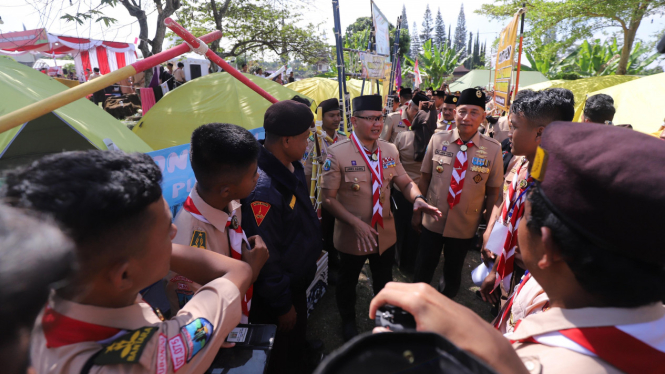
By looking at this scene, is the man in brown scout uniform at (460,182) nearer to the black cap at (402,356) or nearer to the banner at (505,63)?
the banner at (505,63)

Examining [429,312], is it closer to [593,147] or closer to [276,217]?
[593,147]

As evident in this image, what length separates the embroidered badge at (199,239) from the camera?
1529mm

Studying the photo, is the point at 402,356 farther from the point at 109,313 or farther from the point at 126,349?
the point at 109,313

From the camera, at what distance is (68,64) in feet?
99.3

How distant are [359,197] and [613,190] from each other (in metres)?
2.21

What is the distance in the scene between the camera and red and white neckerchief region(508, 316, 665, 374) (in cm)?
73

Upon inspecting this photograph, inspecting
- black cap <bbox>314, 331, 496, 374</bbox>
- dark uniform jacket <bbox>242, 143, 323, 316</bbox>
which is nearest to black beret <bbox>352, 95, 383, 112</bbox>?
dark uniform jacket <bbox>242, 143, 323, 316</bbox>

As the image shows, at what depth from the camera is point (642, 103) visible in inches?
279

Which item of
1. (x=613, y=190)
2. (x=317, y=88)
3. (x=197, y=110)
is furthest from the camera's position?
(x=317, y=88)

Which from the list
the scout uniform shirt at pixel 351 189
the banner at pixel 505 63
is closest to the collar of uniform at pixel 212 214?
the scout uniform shirt at pixel 351 189

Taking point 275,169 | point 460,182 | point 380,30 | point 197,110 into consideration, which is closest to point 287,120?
point 275,169

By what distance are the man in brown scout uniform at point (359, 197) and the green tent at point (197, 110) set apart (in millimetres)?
4091

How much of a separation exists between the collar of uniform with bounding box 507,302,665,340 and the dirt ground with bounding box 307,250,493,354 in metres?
2.29

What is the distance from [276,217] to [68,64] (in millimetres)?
Answer: 38558
